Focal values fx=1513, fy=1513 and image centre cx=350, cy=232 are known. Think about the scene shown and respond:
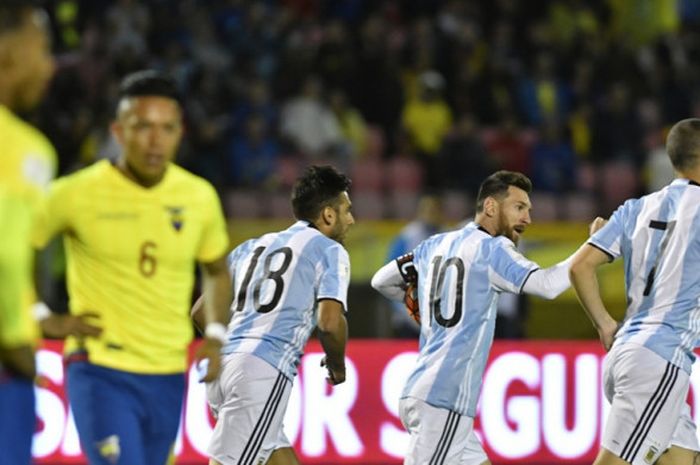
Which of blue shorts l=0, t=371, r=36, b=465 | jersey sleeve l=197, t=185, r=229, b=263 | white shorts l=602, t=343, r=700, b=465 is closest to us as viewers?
blue shorts l=0, t=371, r=36, b=465

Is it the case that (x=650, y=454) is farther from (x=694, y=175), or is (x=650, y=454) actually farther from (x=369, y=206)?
(x=369, y=206)

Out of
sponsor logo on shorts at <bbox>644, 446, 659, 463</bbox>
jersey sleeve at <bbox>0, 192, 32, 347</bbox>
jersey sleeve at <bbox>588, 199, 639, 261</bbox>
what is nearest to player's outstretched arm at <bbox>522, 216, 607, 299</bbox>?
jersey sleeve at <bbox>588, 199, 639, 261</bbox>

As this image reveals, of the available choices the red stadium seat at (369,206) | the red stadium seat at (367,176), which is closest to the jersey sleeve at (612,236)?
the red stadium seat at (369,206)

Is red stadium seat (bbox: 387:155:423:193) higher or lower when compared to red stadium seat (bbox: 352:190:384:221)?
higher

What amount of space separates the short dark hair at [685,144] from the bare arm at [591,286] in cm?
58

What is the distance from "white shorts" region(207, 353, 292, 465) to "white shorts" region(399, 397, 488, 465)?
2.13 ft

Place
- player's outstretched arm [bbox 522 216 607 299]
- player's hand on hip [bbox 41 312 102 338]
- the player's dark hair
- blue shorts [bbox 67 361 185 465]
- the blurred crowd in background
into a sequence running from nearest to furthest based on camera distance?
1. the player's dark hair
2. player's hand on hip [bbox 41 312 102 338]
3. blue shorts [bbox 67 361 185 465]
4. player's outstretched arm [bbox 522 216 607 299]
5. the blurred crowd in background

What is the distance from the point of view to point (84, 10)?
670 inches

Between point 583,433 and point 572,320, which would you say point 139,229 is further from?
point 572,320

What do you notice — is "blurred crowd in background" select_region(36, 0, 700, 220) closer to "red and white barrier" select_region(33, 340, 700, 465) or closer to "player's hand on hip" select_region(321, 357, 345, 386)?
"red and white barrier" select_region(33, 340, 700, 465)

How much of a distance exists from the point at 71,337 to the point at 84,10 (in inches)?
462

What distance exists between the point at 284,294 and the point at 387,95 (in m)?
9.82

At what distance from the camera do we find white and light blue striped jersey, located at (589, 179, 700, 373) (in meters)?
7.04

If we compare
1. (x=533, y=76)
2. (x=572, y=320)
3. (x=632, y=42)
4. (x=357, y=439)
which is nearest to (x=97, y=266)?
(x=357, y=439)
